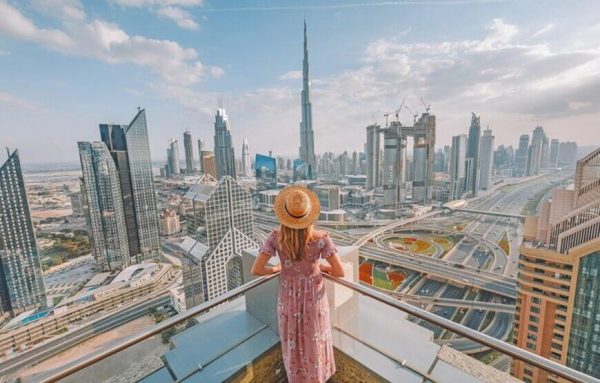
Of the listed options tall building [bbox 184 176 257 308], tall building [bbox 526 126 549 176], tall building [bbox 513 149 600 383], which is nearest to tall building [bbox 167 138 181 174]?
tall building [bbox 184 176 257 308]

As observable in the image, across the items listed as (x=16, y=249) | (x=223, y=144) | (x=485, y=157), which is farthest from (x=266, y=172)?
(x=485, y=157)

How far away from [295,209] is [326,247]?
265 mm

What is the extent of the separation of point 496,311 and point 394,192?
21.1 meters

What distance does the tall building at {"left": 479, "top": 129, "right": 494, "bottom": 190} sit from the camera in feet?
123

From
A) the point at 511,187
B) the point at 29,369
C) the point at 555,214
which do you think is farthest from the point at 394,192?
the point at 29,369

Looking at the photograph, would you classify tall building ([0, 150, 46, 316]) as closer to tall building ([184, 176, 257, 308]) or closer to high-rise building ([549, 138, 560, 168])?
tall building ([184, 176, 257, 308])

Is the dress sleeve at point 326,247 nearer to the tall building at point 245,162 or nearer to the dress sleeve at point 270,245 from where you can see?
the dress sleeve at point 270,245

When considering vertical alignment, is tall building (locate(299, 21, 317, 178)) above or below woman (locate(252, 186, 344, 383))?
above

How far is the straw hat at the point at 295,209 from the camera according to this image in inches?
45.2

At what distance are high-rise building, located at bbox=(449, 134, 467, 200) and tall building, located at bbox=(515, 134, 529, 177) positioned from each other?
44.1 ft

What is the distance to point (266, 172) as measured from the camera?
1620 inches

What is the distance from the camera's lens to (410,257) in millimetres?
17078

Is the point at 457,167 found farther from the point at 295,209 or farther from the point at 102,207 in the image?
the point at 295,209

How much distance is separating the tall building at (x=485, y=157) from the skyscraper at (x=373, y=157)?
14.6 metres
